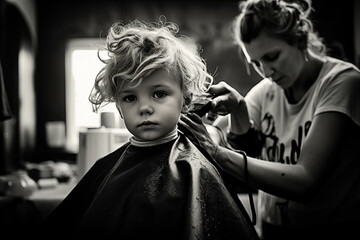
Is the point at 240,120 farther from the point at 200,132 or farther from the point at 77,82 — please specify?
the point at 77,82

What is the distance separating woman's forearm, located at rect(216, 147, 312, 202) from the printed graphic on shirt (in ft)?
0.58

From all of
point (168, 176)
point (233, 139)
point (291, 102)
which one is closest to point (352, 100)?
point (291, 102)

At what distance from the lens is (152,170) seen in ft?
4.02

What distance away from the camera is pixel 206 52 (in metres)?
4.34

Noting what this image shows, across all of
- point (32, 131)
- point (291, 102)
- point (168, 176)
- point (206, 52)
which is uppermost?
point (206, 52)

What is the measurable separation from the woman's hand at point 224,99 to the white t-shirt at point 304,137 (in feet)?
0.80

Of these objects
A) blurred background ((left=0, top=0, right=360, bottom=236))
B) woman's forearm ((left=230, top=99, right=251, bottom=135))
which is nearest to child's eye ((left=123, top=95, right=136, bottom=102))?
woman's forearm ((left=230, top=99, right=251, bottom=135))

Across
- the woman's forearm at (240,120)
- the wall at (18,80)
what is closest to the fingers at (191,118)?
the woman's forearm at (240,120)

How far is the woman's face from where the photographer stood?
62.8 inches

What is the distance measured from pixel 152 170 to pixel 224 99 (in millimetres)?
440

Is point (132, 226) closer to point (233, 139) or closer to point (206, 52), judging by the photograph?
point (233, 139)

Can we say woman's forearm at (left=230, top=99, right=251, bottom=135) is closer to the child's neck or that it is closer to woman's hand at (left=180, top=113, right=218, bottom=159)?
woman's hand at (left=180, top=113, right=218, bottom=159)

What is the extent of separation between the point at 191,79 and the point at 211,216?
0.44 m

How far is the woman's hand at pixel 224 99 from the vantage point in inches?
57.9
